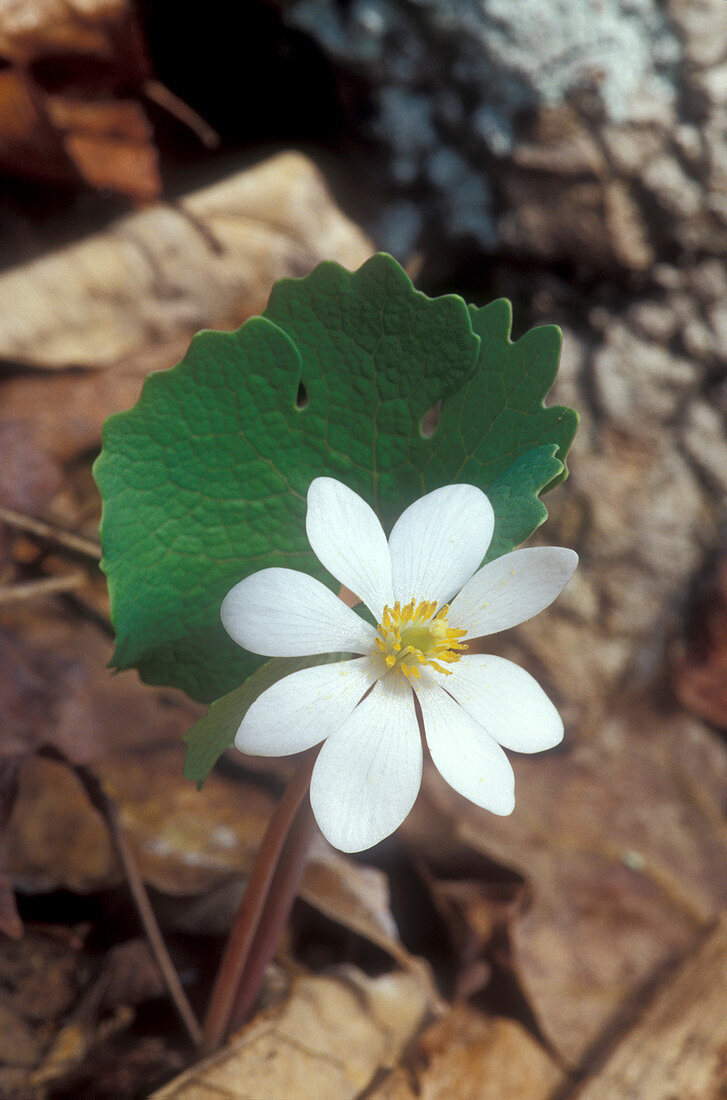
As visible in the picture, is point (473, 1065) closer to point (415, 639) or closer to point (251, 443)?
point (415, 639)

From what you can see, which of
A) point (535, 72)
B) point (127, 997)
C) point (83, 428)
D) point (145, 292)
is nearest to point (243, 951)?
point (127, 997)

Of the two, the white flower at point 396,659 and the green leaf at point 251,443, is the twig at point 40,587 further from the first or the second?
the white flower at point 396,659

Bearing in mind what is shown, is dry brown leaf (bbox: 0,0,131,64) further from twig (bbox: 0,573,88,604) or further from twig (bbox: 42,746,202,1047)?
twig (bbox: 42,746,202,1047)

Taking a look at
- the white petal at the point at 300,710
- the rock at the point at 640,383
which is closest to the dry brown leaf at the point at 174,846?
the white petal at the point at 300,710

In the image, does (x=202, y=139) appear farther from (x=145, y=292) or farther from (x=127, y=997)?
(x=127, y=997)

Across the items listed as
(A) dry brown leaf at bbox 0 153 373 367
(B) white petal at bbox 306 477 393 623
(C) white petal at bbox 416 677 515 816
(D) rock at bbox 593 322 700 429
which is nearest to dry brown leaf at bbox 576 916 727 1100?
(C) white petal at bbox 416 677 515 816

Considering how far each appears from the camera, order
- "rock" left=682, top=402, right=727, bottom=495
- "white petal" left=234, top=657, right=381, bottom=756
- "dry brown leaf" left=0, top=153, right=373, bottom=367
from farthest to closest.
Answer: "rock" left=682, top=402, right=727, bottom=495 < "dry brown leaf" left=0, top=153, right=373, bottom=367 < "white petal" left=234, top=657, right=381, bottom=756

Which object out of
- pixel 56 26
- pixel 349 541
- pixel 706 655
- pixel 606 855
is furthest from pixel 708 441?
pixel 56 26
